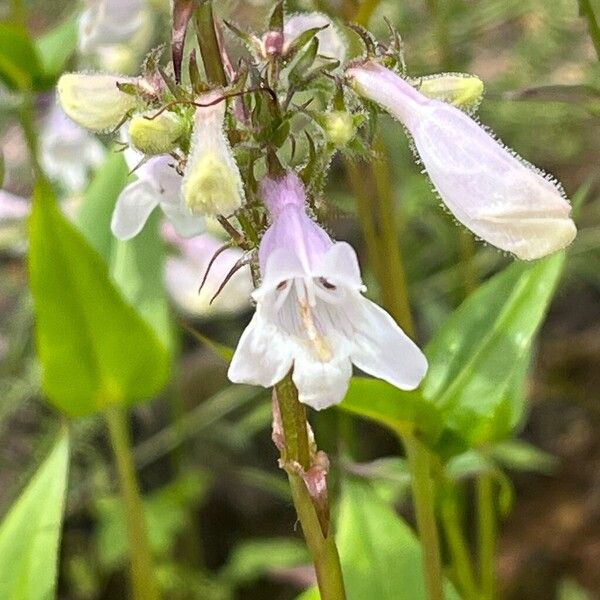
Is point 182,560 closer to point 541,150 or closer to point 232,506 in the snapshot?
point 232,506

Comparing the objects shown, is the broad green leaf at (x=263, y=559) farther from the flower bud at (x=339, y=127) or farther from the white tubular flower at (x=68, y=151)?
the flower bud at (x=339, y=127)

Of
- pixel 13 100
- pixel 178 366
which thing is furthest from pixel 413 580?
pixel 178 366

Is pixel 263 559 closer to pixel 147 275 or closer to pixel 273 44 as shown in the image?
pixel 147 275

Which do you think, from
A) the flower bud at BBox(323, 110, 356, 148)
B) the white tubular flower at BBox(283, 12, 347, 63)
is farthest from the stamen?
the white tubular flower at BBox(283, 12, 347, 63)

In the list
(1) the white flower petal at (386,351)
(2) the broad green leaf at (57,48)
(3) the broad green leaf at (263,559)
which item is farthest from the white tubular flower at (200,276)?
(1) the white flower petal at (386,351)

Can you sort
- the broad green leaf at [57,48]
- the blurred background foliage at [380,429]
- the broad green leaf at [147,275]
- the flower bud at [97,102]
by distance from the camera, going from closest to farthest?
the flower bud at [97,102] → the broad green leaf at [147,275] → the broad green leaf at [57,48] → the blurred background foliage at [380,429]

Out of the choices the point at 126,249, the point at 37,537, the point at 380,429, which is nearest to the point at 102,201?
the point at 126,249

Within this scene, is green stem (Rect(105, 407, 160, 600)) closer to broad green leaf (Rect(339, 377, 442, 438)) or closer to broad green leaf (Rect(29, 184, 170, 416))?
broad green leaf (Rect(29, 184, 170, 416))
